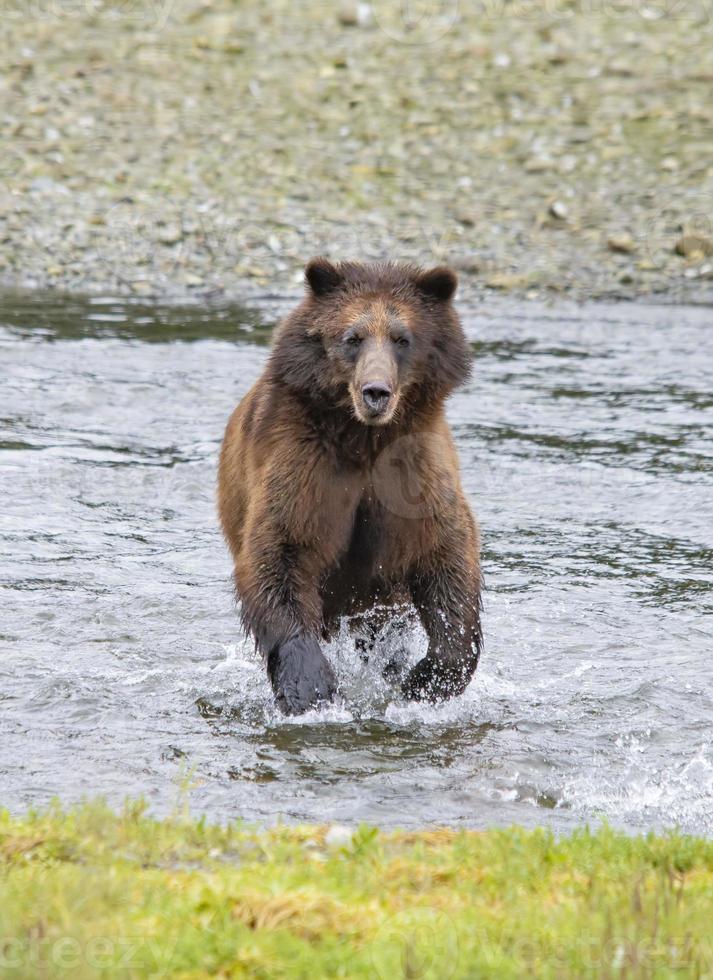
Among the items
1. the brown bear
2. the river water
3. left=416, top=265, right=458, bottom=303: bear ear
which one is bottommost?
the river water

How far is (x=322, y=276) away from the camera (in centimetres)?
665

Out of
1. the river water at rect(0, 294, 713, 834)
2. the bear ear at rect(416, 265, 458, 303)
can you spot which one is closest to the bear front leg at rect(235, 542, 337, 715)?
the river water at rect(0, 294, 713, 834)

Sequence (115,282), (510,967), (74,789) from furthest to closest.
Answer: (115,282) → (74,789) → (510,967)

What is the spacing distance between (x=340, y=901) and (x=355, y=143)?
16638 millimetres

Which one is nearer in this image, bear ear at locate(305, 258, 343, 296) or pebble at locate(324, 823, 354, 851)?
pebble at locate(324, 823, 354, 851)

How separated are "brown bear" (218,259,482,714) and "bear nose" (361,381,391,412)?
0.23 metres

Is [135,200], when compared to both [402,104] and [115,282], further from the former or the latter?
[402,104]

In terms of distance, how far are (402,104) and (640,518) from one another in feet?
38.6

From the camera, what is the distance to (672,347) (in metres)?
14.5

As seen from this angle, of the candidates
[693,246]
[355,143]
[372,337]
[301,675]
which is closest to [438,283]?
[372,337]

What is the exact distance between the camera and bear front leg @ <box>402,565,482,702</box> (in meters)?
6.79

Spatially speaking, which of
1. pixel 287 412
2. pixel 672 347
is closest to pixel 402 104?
pixel 672 347

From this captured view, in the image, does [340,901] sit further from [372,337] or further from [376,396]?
[372,337]

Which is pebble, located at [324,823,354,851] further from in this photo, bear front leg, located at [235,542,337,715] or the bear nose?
the bear nose
